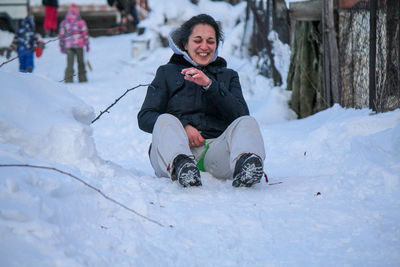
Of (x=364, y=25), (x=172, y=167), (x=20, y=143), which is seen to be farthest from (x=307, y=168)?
(x=20, y=143)

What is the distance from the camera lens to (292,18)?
6488 mm

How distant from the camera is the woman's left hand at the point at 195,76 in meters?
2.90

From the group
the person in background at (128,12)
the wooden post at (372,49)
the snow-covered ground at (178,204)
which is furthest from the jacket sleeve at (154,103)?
the person in background at (128,12)

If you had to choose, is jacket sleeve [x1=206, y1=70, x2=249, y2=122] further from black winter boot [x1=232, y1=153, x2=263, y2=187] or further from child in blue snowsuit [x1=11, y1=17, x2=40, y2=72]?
child in blue snowsuit [x1=11, y1=17, x2=40, y2=72]

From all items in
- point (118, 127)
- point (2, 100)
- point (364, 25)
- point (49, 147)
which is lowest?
point (118, 127)

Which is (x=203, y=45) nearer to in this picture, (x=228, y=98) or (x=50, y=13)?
(x=228, y=98)

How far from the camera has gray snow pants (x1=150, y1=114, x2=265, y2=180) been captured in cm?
292

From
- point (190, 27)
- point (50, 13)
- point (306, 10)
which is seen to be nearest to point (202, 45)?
point (190, 27)

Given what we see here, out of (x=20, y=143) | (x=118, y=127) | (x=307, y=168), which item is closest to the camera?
(x=20, y=143)

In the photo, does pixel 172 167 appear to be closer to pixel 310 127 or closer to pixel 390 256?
pixel 390 256

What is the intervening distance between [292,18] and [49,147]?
4.55 metres

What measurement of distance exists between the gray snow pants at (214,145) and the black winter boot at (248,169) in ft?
0.15

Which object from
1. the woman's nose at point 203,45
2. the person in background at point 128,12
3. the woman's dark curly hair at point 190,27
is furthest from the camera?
the person in background at point 128,12

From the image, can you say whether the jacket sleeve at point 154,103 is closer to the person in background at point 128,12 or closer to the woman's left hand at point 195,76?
the woman's left hand at point 195,76
